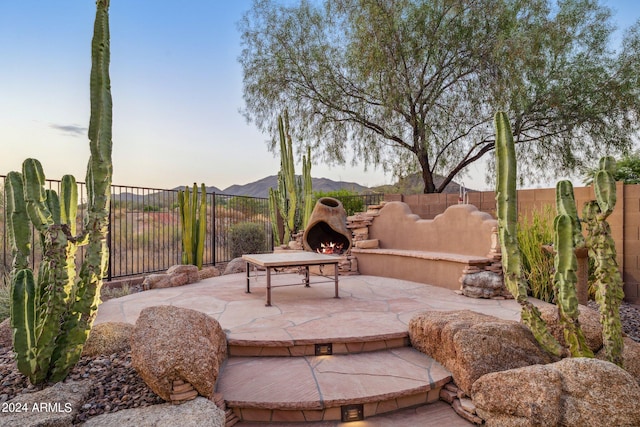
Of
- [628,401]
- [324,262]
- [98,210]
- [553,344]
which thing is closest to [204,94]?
[324,262]

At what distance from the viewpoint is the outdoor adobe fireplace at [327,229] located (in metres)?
7.91

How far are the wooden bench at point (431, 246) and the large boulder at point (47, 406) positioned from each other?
4952mm

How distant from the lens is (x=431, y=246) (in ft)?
23.1

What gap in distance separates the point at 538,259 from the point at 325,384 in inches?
159

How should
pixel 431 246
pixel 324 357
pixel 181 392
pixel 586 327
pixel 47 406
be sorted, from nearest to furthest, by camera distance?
pixel 47 406
pixel 181 392
pixel 586 327
pixel 324 357
pixel 431 246

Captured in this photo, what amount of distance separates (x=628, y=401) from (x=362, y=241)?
18.3ft

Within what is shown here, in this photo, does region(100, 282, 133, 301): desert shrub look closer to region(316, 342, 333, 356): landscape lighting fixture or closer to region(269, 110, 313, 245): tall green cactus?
region(269, 110, 313, 245): tall green cactus

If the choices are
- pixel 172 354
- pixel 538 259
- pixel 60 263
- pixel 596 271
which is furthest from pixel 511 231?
pixel 60 263

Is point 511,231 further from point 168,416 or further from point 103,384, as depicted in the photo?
point 103,384

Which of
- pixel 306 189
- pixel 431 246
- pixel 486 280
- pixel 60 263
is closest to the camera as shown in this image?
pixel 60 263

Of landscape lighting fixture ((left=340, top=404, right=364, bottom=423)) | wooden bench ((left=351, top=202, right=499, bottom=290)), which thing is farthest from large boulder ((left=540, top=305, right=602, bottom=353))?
wooden bench ((left=351, top=202, right=499, bottom=290))

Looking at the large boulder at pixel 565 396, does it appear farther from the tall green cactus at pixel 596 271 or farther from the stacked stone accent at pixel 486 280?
the stacked stone accent at pixel 486 280

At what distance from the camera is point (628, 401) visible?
7.36 ft

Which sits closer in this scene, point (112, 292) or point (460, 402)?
point (460, 402)
